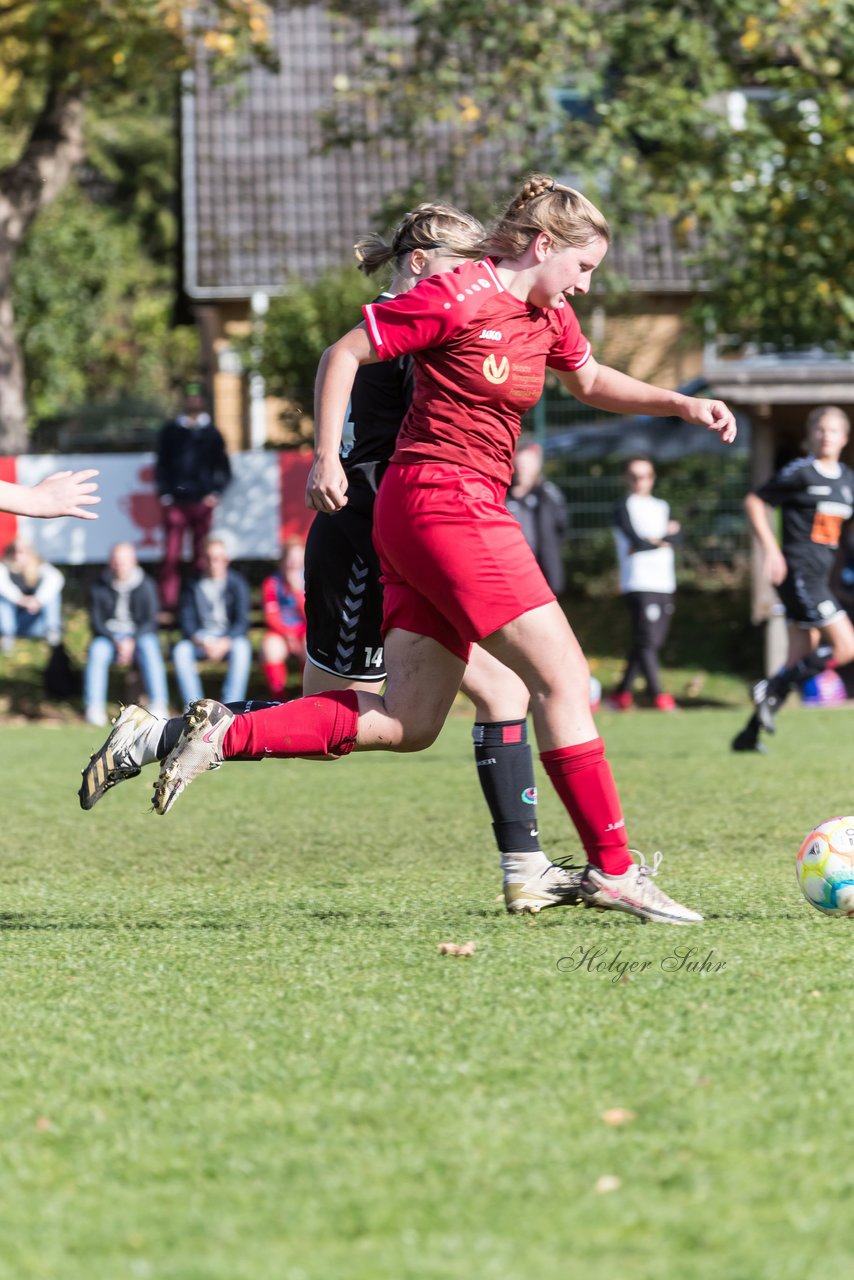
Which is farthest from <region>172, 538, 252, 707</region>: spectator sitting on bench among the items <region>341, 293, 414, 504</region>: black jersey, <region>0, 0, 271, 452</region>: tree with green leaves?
<region>341, 293, 414, 504</region>: black jersey

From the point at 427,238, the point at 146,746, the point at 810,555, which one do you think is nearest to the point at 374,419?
the point at 427,238

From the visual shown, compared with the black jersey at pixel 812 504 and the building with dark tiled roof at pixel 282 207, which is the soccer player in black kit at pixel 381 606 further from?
the building with dark tiled roof at pixel 282 207

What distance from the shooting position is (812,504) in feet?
35.9

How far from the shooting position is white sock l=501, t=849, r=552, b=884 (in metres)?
5.26

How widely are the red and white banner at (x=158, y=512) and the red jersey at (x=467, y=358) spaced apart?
1216cm

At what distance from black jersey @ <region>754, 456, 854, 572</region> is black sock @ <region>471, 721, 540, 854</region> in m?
5.91

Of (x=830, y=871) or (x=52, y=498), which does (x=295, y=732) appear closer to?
(x=52, y=498)

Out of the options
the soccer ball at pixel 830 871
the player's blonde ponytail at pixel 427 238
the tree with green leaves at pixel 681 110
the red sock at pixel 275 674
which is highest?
the tree with green leaves at pixel 681 110

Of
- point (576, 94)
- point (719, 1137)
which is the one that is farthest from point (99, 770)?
point (576, 94)

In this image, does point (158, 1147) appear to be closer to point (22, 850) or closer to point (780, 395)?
point (22, 850)

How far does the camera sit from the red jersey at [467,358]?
461 centimetres

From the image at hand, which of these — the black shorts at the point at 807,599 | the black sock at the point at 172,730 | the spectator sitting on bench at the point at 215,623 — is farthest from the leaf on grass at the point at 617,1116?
the spectator sitting on bench at the point at 215,623

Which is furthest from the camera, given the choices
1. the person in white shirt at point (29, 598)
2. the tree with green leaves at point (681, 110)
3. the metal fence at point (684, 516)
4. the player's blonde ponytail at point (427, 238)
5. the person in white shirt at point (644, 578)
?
the metal fence at point (684, 516)

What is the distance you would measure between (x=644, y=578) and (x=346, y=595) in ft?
34.1
